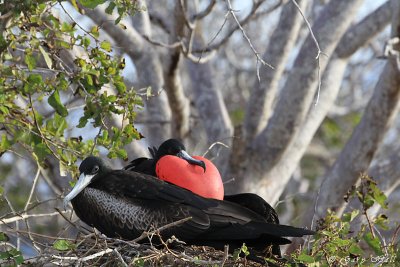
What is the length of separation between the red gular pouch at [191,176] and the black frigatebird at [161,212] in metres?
0.23

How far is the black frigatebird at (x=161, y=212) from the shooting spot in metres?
4.87

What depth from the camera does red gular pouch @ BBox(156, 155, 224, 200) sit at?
5.29m

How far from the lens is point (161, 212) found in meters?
4.93

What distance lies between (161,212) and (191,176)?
1.49 ft

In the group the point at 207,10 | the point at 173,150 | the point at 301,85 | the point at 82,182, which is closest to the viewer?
the point at 82,182

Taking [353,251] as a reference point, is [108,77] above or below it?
above

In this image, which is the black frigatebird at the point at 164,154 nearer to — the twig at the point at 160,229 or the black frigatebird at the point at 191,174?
the black frigatebird at the point at 191,174

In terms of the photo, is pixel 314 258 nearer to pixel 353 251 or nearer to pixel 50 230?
pixel 353 251

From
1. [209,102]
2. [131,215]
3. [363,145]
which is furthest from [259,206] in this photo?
[209,102]

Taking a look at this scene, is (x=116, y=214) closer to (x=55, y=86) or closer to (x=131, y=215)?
(x=131, y=215)

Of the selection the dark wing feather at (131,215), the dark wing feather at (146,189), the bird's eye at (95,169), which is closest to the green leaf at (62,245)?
the dark wing feather at (131,215)

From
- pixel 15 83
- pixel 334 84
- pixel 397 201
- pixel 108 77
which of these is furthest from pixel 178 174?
pixel 397 201

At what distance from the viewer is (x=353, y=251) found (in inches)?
182

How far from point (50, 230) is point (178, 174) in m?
8.99
